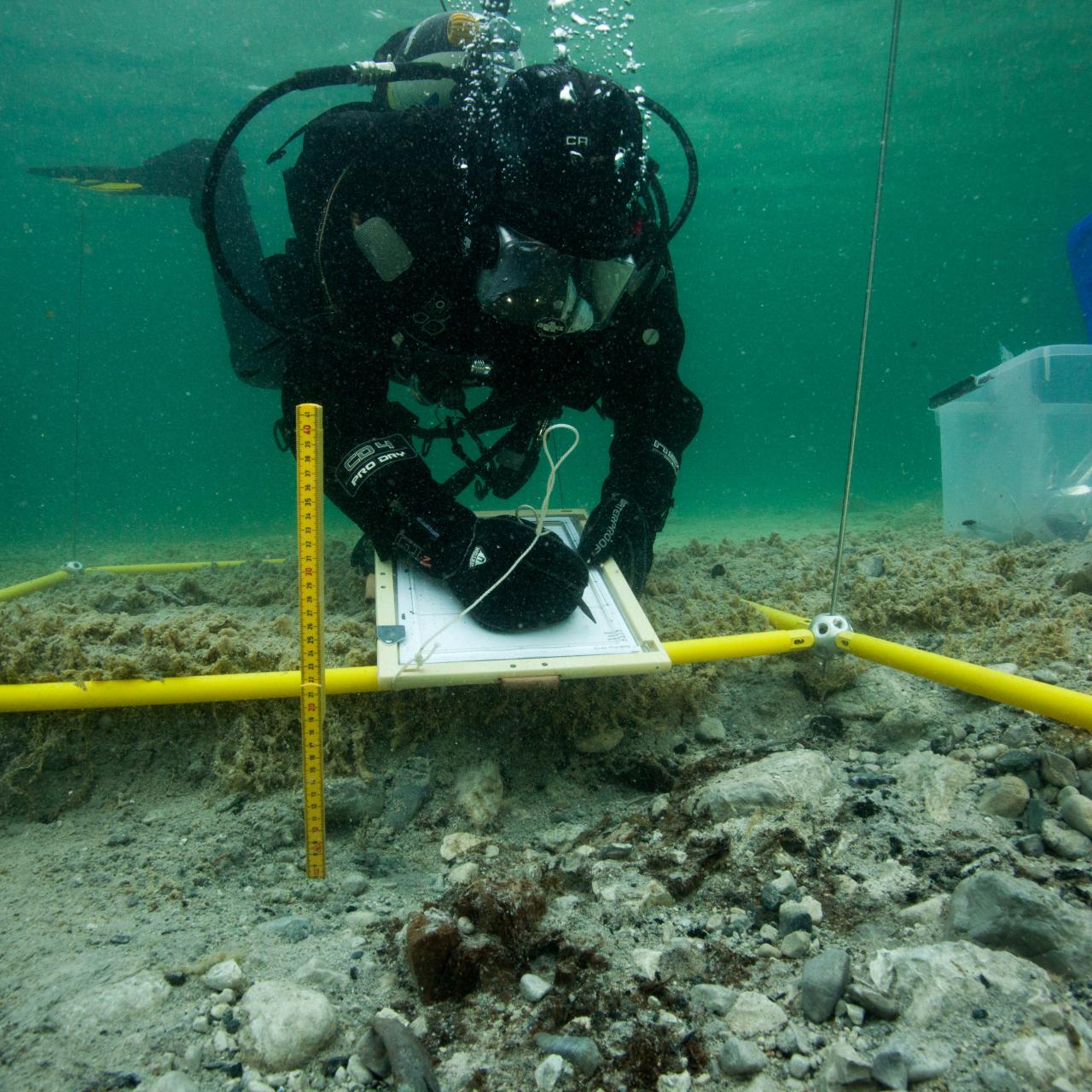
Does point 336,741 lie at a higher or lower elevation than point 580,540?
lower

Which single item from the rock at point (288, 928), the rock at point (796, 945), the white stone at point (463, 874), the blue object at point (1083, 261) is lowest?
the white stone at point (463, 874)

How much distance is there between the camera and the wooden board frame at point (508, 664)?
8.13 feet

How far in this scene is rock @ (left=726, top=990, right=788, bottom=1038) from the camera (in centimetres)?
138

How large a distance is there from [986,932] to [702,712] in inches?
61.9

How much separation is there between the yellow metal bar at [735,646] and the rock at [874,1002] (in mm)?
1443

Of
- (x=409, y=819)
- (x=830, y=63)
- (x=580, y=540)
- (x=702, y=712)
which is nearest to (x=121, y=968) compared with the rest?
(x=409, y=819)

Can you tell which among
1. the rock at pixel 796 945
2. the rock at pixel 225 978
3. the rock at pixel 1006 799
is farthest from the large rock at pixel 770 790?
the rock at pixel 225 978

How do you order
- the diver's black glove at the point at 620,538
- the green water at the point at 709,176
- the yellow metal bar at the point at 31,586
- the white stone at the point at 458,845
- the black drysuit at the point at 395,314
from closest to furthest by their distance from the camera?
1. the white stone at the point at 458,845
2. the black drysuit at the point at 395,314
3. the diver's black glove at the point at 620,538
4. the yellow metal bar at the point at 31,586
5. the green water at the point at 709,176

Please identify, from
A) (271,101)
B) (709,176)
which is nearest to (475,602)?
(271,101)

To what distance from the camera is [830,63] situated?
16.1 metres

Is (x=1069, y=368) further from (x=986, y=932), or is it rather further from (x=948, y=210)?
(x=948, y=210)

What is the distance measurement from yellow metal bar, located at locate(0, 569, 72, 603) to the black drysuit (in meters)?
2.26

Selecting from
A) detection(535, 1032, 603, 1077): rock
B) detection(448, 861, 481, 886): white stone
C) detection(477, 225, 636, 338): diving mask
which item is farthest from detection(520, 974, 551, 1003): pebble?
detection(477, 225, 636, 338): diving mask

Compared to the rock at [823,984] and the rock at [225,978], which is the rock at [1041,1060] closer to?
the rock at [823,984]
